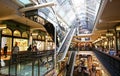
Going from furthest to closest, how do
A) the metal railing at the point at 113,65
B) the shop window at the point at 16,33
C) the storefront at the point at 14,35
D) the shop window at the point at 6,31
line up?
the shop window at the point at 16,33, the storefront at the point at 14,35, the shop window at the point at 6,31, the metal railing at the point at 113,65

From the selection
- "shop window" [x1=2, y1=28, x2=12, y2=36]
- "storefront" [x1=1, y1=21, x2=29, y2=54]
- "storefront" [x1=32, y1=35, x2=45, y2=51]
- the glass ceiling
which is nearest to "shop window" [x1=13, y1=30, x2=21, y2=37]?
"storefront" [x1=1, y1=21, x2=29, y2=54]

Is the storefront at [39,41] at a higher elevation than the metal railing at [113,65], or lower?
higher

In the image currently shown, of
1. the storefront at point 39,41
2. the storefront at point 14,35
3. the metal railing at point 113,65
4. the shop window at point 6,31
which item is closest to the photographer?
the metal railing at point 113,65

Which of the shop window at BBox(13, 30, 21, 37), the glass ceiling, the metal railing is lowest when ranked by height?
the metal railing

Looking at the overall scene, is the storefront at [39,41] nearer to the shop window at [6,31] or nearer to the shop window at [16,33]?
the shop window at [16,33]

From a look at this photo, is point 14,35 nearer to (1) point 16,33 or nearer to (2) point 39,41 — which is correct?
(1) point 16,33

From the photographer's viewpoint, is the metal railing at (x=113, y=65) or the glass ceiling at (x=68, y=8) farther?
the glass ceiling at (x=68, y=8)

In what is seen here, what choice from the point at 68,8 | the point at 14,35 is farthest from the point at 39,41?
the point at 68,8

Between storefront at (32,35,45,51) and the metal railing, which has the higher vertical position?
storefront at (32,35,45,51)

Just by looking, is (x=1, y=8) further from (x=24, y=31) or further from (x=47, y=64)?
(x=24, y=31)

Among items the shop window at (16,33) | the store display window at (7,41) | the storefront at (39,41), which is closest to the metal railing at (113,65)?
the store display window at (7,41)

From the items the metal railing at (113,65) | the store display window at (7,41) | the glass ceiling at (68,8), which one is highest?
the glass ceiling at (68,8)

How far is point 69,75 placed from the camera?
577 inches

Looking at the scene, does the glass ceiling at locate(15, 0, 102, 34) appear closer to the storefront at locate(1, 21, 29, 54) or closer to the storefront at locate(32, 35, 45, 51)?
the storefront at locate(1, 21, 29, 54)
